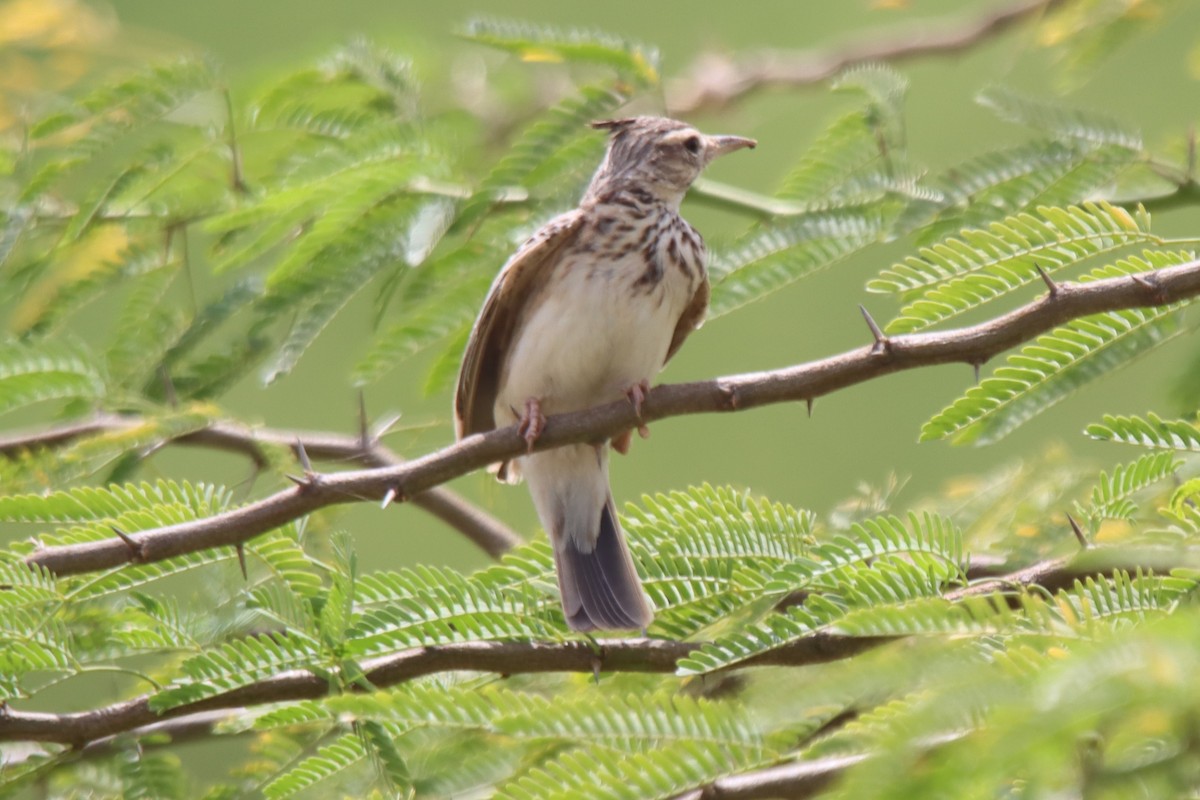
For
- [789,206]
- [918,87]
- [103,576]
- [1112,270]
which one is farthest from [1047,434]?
[103,576]

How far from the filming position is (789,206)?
3.29 m

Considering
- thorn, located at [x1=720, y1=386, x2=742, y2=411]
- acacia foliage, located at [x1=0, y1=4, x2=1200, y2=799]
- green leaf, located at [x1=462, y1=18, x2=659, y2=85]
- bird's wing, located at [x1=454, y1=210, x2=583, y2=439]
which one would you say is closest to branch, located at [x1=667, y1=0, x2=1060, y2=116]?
acacia foliage, located at [x1=0, y1=4, x2=1200, y2=799]

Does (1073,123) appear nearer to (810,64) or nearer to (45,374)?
(45,374)

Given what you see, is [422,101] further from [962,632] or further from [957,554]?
[962,632]

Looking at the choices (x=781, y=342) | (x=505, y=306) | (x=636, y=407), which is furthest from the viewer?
(x=781, y=342)

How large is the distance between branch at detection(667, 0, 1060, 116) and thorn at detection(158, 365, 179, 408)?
2122mm

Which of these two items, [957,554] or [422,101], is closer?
[957,554]

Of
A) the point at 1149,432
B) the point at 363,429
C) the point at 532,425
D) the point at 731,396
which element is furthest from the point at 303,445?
Result: the point at 1149,432

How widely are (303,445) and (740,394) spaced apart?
4.41ft

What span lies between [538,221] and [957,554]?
1.60 m

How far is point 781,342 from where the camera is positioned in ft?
25.8

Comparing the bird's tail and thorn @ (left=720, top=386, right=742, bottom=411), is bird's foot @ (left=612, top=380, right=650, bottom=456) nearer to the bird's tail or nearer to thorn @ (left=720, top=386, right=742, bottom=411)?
the bird's tail

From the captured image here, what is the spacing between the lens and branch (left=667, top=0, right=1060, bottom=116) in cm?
477

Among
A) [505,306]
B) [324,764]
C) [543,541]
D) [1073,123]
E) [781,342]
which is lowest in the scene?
[781,342]
